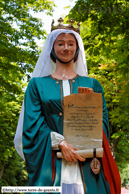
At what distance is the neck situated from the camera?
325 cm

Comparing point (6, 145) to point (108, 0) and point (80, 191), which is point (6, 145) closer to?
point (108, 0)

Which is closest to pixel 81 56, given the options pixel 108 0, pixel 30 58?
pixel 108 0

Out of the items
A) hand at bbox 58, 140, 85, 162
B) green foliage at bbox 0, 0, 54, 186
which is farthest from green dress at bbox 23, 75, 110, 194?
green foliage at bbox 0, 0, 54, 186

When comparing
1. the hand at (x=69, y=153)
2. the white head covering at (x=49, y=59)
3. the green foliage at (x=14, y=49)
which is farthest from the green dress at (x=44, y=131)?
the green foliage at (x=14, y=49)

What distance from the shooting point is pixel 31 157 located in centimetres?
284

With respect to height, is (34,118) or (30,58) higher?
(30,58)

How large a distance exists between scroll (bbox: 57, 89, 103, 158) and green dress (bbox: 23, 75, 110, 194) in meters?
0.14

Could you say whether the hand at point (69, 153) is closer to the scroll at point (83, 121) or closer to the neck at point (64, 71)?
the scroll at point (83, 121)

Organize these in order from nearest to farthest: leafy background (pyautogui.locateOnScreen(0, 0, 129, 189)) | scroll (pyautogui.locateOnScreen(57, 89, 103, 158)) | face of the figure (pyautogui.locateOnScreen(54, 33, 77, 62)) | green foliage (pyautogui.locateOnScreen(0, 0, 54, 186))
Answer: scroll (pyautogui.locateOnScreen(57, 89, 103, 158)), face of the figure (pyautogui.locateOnScreen(54, 33, 77, 62)), leafy background (pyautogui.locateOnScreen(0, 0, 129, 189)), green foliage (pyautogui.locateOnScreen(0, 0, 54, 186))

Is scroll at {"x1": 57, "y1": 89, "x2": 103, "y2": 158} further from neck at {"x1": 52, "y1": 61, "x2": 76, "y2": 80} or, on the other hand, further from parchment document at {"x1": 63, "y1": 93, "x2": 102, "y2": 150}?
neck at {"x1": 52, "y1": 61, "x2": 76, "y2": 80}

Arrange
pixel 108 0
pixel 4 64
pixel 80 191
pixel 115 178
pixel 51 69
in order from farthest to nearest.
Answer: pixel 4 64 → pixel 108 0 → pixel 51 69 → pixel 115 178 → pixel 80 191

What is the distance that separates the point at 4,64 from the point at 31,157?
6.33 m

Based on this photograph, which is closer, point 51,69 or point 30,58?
point 51,69

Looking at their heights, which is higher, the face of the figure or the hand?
the face of the figure
